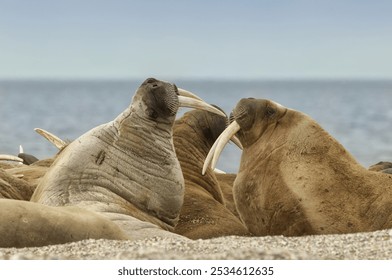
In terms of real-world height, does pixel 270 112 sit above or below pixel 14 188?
above

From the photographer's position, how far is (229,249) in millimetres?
6391

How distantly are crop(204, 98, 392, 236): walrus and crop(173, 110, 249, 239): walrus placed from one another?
0.76 meters

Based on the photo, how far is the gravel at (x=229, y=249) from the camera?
6.01m

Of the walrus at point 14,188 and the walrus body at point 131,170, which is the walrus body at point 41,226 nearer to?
the walrus body at point 131,170

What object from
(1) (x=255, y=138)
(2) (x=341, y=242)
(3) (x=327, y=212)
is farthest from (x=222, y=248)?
(1) (x=255, y=138)

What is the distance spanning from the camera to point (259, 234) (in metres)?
8.62

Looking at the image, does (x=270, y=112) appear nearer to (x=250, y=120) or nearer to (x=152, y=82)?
(x=250, y=120)

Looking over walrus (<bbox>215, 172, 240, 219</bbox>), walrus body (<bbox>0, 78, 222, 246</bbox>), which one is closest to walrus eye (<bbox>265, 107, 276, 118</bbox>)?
walrus body (<bbox>0, 78, 222, 246</bbox>)

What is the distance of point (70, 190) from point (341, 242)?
2710 millimetres

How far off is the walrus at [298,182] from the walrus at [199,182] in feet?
2.49

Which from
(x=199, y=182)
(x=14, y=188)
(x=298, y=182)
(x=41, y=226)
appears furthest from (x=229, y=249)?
(x=199, y=182)

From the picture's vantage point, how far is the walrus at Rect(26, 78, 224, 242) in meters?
8.64

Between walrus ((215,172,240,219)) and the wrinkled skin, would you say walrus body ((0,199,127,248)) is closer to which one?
the wrinkled skin

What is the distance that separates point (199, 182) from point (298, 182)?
93.1 inches
